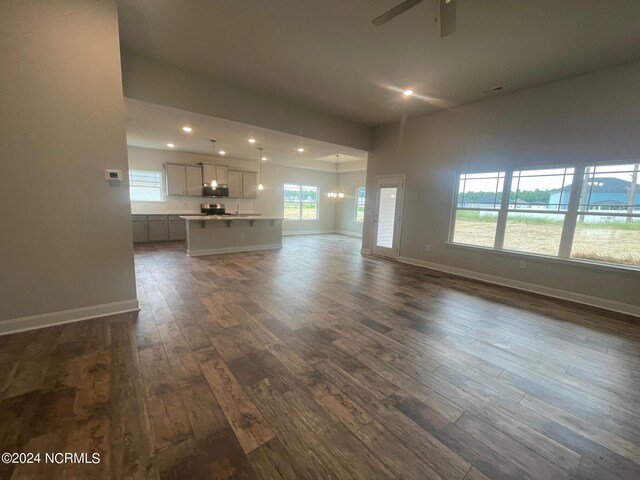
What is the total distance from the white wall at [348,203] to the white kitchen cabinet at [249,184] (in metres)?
3.63

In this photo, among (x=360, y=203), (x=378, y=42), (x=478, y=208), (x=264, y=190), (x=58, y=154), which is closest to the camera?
(x=58, y=154)

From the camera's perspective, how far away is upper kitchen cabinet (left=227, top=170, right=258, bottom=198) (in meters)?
8.78

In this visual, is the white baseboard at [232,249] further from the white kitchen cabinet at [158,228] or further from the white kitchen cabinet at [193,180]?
the white kitchen cabinet at [193,180]

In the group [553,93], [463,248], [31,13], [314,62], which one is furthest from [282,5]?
[463,248]

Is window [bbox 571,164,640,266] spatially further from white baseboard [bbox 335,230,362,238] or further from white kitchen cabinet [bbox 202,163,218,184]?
white kitchen cabinet [bbox 202,163,218,184]

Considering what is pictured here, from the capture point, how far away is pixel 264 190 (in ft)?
31.7

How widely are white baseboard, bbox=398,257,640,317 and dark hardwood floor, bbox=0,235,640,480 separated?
0.36m

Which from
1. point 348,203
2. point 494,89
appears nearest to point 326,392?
point 494,89

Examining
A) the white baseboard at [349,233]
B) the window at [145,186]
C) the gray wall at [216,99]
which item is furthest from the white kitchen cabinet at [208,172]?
the white baseboard at [349,233]

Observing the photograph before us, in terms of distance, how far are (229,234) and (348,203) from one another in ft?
18.4

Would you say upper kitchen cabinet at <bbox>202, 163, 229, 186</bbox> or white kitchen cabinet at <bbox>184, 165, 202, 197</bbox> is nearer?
white kitchen cabinet at <bbox>184, 165, 202, 197</bbox>

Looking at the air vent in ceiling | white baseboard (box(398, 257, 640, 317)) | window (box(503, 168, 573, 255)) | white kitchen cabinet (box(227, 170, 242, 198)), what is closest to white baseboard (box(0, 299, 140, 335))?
white baseboard (box(398, 257, 640, 317))

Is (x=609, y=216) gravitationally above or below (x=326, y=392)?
above
